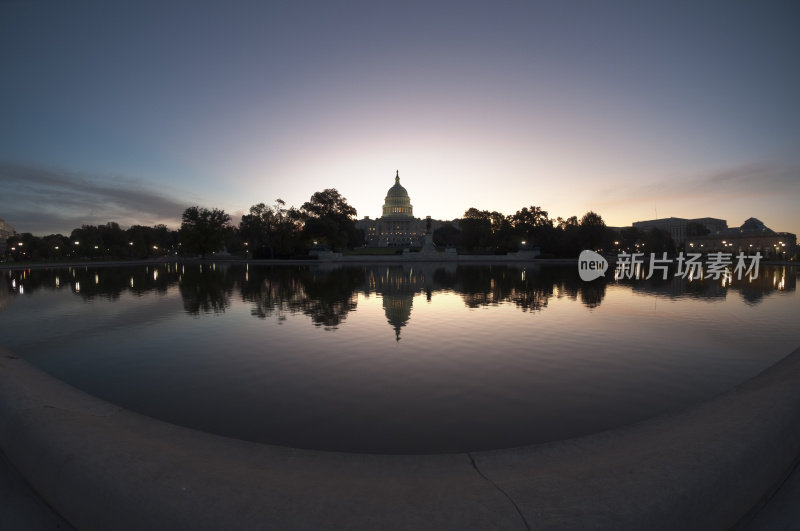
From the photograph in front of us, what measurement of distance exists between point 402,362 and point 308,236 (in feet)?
246

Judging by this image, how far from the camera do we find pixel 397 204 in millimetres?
180000

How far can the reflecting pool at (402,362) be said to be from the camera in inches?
269

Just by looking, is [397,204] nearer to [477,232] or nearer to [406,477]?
[477,232]

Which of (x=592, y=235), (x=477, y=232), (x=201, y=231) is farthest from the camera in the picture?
(x=477, y=232)

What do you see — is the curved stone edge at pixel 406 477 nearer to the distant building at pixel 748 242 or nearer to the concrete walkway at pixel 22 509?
the concrete walkway at pixel 22 509

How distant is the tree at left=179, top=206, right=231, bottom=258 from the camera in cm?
8594

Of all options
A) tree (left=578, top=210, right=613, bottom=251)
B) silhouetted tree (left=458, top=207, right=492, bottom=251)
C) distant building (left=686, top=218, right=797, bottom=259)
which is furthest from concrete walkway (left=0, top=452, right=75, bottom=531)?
distant building (left=686, top=218, right=797, bottom=259)

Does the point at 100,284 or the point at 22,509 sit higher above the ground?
the point at 22,509

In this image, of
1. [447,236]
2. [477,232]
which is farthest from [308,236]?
[447,236]

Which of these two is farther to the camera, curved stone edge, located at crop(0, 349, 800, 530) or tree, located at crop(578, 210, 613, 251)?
tree, located at crop(578, 210, 613, 251)

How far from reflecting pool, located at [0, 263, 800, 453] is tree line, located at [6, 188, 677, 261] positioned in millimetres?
62544

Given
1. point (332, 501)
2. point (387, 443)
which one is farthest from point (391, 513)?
point (387, 443)

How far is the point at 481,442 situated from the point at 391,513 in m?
3.32

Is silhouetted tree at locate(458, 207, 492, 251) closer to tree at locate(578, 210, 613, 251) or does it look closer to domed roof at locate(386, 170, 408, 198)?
tree at locate(578, 210, 613, 251)
